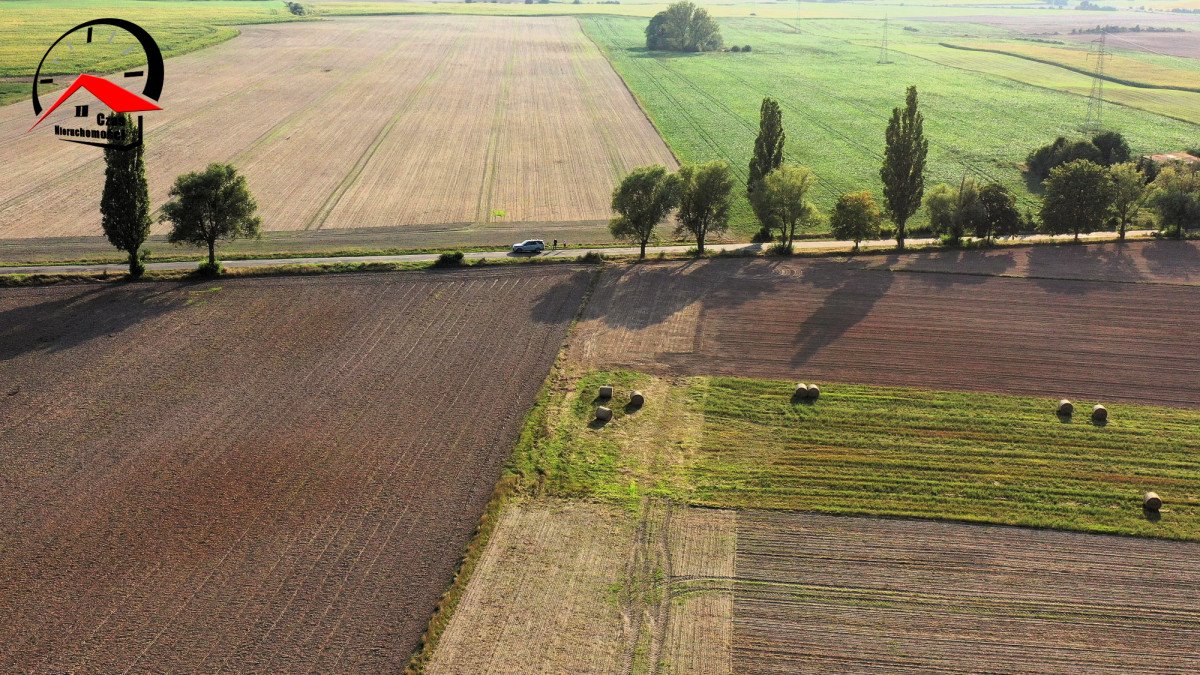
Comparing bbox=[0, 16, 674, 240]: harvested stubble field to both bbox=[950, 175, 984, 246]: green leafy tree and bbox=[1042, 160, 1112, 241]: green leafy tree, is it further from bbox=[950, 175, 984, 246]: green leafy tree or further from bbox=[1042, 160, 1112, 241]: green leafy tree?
bbox=[1042, 160, 1112, 241]: green leafy tree

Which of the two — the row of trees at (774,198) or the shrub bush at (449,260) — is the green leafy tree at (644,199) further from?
the shrub bush at (449,260)

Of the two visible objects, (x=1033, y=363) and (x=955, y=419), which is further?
(x=1033, y=363)

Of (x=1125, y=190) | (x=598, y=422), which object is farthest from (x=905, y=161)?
(x=598, y=422)

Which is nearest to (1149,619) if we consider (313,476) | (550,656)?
(550,656)

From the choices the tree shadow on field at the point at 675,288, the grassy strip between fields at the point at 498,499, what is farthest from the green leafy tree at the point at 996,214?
the grassy strip between fields at the point at 498,499

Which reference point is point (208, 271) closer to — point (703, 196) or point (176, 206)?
point (176, 206)

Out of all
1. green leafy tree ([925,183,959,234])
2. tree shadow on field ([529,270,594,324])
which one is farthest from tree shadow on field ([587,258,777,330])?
green leafy tree ([925,183,959,234])

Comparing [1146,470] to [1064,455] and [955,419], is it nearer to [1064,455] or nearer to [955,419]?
[1064,455]

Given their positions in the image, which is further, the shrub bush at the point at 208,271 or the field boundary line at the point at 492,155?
the field boundary line at the point at 492,155
